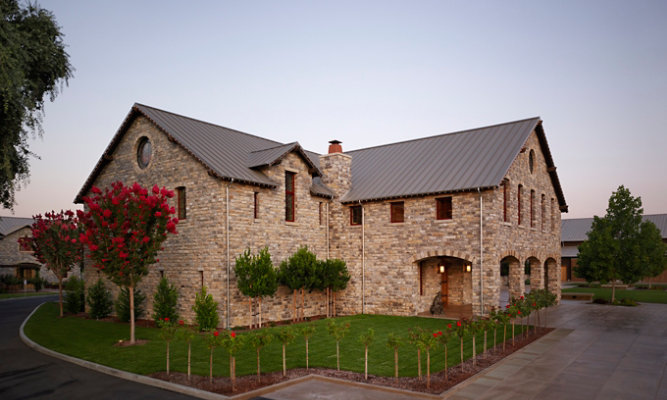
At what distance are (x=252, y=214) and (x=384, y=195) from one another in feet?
22.6

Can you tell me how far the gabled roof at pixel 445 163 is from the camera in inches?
855

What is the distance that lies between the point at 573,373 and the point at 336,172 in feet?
52.4

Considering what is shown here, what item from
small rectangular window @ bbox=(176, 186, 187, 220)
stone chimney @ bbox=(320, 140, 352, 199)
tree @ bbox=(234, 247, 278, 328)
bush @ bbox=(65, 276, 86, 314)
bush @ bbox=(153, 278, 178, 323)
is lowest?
bush @ bbox=(65, 276, 86, 314)

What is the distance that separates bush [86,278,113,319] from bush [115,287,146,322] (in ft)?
4.42

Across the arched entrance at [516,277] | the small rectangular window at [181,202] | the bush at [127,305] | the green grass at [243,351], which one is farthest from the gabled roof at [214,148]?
the arched entrance at [516,277]

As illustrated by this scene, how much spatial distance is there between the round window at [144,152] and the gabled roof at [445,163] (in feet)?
33.5

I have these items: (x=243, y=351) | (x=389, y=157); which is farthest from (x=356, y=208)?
(x=243, y=351)

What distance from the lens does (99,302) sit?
921 inches

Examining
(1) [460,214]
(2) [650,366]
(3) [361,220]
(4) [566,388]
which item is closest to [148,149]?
(3) [361,220]

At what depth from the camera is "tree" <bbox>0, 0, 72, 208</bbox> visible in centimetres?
1298

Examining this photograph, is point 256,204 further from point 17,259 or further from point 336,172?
point 17,259

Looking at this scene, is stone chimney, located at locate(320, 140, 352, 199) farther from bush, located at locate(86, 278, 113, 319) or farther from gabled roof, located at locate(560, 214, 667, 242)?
gabled roof, located at locate(560, 214, 667, 242)

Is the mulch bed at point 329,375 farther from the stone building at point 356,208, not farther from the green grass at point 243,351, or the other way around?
the stone building at point 356,208

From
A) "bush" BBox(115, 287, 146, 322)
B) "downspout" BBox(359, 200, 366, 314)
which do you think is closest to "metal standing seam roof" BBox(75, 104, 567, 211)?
"downspout" BBox(359, 200, 366, 314)
